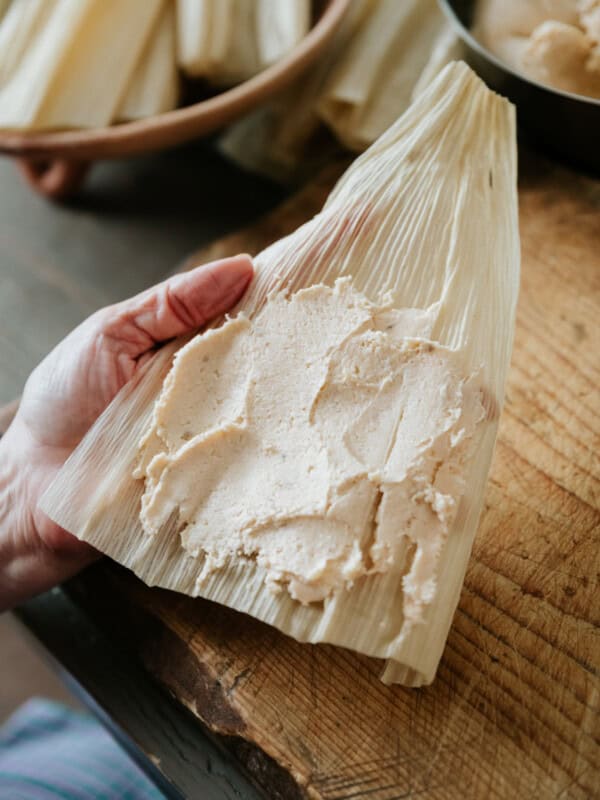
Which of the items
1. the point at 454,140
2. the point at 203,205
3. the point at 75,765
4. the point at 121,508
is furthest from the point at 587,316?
the point at 75,765

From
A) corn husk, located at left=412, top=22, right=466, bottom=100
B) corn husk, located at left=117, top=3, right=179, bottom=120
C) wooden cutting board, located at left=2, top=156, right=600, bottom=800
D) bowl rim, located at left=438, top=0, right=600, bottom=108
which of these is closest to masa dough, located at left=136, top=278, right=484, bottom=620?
wooden cutting board, located at left=2, top=156, right=600, bottom=800

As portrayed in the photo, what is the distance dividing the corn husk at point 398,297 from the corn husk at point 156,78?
52 centimetres

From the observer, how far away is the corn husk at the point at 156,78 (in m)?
1.21

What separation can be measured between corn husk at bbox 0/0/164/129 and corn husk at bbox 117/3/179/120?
2 centimetres

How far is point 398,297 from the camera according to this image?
0.77m

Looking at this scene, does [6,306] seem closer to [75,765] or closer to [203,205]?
[203,205]

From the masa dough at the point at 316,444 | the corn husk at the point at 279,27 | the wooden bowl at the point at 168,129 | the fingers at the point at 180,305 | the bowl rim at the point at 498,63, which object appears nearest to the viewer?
the masa dough at the point at 316,444

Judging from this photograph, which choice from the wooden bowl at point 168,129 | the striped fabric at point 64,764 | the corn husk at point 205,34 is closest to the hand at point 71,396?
the striped fabric at point 64,764

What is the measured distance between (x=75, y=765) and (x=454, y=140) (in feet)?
2.92

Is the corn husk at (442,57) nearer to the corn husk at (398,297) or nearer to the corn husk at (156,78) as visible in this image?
the corn husk at (398,297)

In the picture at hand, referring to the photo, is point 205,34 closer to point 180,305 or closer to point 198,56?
point 198,56

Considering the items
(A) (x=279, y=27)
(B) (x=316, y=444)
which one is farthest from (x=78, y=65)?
(B) (x=316, y=444)

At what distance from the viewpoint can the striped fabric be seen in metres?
0.91

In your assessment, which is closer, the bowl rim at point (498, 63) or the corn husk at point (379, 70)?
the bowl rim at point (498, 63)
